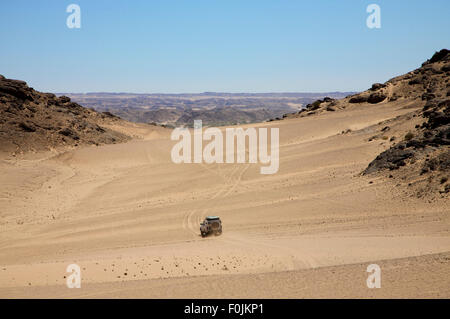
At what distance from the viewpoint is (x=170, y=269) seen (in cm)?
1174

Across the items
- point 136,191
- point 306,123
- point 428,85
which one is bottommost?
point 136,191

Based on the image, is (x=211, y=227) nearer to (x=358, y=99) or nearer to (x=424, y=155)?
(x=424, y=155)

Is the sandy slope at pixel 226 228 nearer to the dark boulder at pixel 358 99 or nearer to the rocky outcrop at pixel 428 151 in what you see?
the rocky outcrop at pixel 428 151

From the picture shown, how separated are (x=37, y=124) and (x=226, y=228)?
1267 inches

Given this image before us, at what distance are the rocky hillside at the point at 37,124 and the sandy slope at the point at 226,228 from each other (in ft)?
11.9

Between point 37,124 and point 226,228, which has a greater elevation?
point 37,124

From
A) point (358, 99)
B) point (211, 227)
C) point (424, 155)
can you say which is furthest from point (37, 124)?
point (424, 155)

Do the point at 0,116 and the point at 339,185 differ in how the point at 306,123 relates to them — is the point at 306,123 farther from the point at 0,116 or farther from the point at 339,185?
the point at 0,116

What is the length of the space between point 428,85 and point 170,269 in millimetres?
41066

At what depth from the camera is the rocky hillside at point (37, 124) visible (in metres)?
40.2

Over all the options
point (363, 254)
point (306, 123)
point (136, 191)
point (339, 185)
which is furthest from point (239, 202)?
point (306, 123)

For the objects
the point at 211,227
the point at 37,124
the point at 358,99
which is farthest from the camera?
the point at 358,99

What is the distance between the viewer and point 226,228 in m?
18.5
